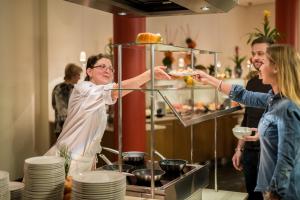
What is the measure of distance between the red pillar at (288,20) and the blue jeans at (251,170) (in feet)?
9.32

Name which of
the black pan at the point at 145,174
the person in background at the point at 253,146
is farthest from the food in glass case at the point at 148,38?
the person in background at the point at 253,146

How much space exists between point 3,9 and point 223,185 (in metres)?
3.29

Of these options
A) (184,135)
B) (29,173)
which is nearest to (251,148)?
(29,173)

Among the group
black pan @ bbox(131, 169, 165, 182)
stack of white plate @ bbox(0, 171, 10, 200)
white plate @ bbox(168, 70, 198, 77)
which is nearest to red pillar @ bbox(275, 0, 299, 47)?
white plate @ bbox(168, 70, 198, 77)

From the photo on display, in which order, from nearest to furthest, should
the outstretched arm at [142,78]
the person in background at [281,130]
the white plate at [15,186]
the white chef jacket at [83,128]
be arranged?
the white plate at [15,186], the person in background at [281,130], the outstretched arm at [142,78], the white chef jacket at [83,128]

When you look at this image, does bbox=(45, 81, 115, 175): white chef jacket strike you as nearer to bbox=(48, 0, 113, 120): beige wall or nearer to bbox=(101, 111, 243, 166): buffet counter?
bbox=(101, 111, 243, 166): buffet counter

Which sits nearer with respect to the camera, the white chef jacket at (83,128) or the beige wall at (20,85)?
the white chef jacket at (83,128)

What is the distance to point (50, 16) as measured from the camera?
497 centimetres

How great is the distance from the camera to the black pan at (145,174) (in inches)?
71.5

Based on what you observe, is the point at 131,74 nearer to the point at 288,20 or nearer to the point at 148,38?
the point at 148,38

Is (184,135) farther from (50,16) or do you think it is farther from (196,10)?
(196,10)

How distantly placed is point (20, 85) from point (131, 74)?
158cm

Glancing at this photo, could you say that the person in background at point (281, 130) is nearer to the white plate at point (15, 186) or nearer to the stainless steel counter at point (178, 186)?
the stainless steel counter at point (178, 186)

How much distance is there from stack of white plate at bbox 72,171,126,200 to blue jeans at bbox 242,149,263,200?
1492mm
